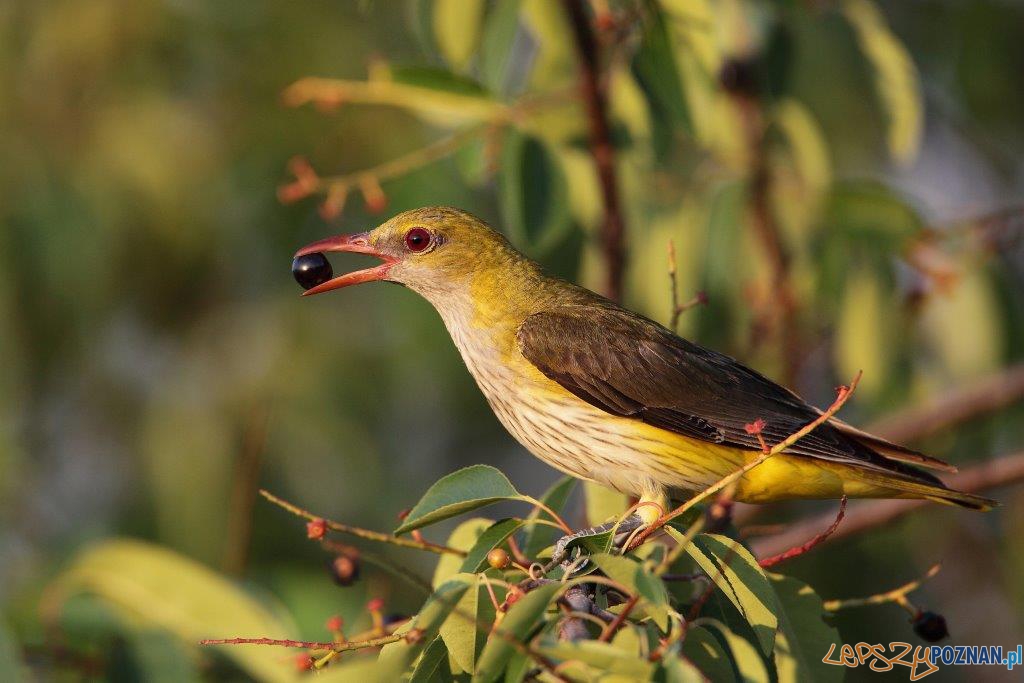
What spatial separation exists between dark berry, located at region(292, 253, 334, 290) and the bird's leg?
4.33 ft

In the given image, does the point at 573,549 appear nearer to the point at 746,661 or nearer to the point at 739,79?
the point at 746,661

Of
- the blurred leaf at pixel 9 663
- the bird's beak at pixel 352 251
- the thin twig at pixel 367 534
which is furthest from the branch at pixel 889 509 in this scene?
the blurred leaf at pixel 9 663

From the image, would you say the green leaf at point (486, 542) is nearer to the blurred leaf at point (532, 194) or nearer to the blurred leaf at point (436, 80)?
the blurred leaf at point (532, 194)

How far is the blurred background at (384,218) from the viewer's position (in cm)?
462

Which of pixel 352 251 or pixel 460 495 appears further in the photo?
pixel 352 251

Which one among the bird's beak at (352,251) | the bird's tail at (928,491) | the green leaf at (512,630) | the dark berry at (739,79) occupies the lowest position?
the bird's tail at (928,491)

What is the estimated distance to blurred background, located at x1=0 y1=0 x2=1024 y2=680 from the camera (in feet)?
15.1

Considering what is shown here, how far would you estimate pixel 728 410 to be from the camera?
4.15 meters

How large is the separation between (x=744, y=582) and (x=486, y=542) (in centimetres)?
62

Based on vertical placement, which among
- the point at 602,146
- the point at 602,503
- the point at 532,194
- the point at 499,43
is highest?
the point at 499,43

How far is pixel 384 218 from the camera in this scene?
6.66 metres

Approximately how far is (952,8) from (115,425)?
5994 millimetres

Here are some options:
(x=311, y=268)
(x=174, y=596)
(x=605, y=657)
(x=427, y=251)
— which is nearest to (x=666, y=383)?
(x=427, y=251)

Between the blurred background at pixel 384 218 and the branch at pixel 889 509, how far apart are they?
0.27 metres
